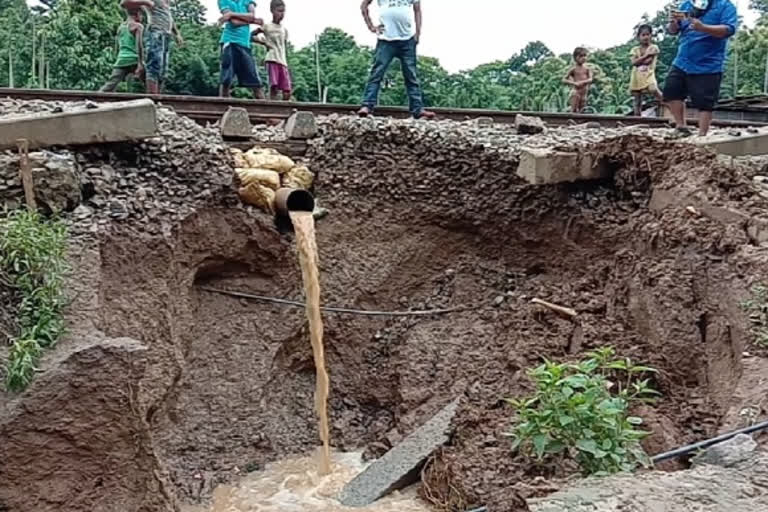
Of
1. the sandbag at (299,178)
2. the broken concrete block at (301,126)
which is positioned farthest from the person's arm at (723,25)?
the sandbag at (299,178)

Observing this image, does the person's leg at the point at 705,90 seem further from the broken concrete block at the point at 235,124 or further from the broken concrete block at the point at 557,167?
the broken concrete block at the point at 235,124

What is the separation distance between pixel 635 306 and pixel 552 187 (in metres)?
1.30

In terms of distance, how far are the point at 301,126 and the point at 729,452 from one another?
14.9ft

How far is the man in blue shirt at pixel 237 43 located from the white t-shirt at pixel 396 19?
4.95 ft

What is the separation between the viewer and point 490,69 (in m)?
37.7

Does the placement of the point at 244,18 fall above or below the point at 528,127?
above

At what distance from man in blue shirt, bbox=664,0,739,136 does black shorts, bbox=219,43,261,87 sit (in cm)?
419

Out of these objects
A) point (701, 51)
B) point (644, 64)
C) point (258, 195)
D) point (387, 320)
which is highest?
point (644, 64)

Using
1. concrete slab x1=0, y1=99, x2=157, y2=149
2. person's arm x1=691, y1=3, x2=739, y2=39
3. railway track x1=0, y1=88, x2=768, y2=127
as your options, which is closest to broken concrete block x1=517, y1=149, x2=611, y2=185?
person's arm x1=691, y1=3, x2=739, y2=39

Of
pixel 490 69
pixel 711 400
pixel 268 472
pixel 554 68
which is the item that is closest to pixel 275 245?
pixel 268 472

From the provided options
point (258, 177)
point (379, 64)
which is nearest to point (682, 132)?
point (379, 64)

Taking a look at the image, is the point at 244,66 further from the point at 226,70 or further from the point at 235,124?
the point at 235,124

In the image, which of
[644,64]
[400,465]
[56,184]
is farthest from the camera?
[644,64]

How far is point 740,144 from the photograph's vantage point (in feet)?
21.2
